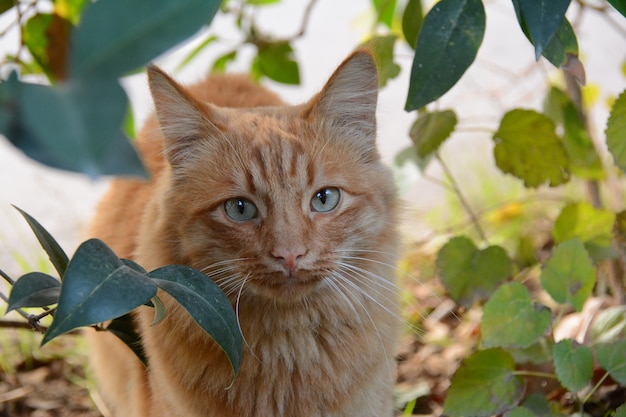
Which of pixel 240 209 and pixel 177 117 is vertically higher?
pixel 177 117

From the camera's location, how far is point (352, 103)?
5.94ft

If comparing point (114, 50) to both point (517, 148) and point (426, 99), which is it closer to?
point (426, 99)

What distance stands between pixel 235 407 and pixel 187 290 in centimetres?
65

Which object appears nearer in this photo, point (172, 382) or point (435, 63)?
point (435, 63)

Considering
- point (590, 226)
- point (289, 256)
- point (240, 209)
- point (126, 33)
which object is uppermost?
point (126, 33)

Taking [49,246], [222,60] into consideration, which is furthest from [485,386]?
[222,60]

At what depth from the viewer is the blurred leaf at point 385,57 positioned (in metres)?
2.15

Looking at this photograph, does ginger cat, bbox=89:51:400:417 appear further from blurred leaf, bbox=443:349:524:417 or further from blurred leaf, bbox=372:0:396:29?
blurred leaf, bbox=372:0:396:29

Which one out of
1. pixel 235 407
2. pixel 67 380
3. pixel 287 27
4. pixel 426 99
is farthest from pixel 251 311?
pixel 287 27

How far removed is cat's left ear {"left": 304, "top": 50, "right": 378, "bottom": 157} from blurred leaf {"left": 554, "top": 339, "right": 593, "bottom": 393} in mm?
701

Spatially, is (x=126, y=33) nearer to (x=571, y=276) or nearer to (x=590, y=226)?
(x=571, y=276)

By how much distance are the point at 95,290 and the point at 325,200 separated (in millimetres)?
758

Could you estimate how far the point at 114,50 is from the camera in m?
0.72

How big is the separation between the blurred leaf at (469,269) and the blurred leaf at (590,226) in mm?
251
